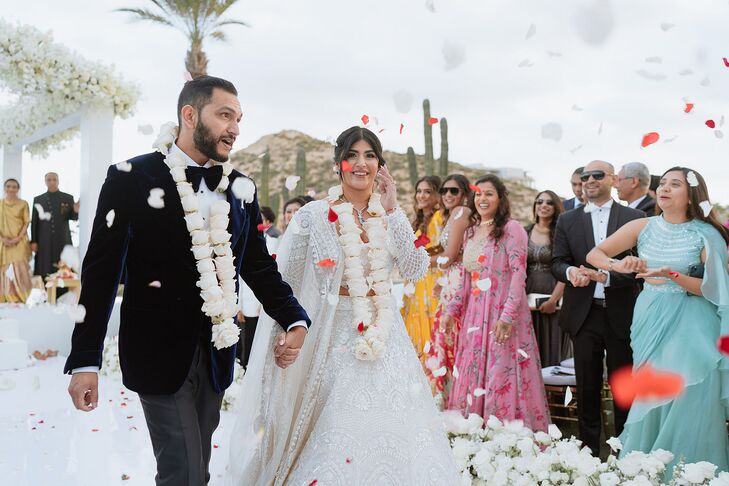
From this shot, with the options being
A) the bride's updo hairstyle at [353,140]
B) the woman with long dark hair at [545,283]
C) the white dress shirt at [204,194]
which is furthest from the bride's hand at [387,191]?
the woman with long dark hair at [545,283]

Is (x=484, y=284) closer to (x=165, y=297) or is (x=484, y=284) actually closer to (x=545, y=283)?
(x=545, y=283)

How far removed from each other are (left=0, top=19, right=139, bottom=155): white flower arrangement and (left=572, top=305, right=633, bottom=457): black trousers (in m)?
8.12

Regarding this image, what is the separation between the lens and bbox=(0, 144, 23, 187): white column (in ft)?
45.7

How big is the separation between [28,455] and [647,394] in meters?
4.28

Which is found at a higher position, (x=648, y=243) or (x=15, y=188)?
(x=15, y=188)

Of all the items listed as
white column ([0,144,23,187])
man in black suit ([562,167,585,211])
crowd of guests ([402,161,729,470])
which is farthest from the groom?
white column ([0,144,23,187])

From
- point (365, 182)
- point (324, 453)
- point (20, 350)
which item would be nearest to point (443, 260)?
point (365, 182)

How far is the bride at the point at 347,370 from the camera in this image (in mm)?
2928

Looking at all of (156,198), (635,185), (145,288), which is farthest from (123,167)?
(635,185)

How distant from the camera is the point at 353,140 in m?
3.48

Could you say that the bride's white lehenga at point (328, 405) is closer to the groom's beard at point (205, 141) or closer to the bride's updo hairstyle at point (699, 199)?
the groom's beard at point (205, 141)

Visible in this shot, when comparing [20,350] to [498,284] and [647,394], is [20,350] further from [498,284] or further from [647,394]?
[647,394]

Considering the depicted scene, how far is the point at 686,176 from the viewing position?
4.18m

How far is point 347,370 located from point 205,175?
43.4 inches
